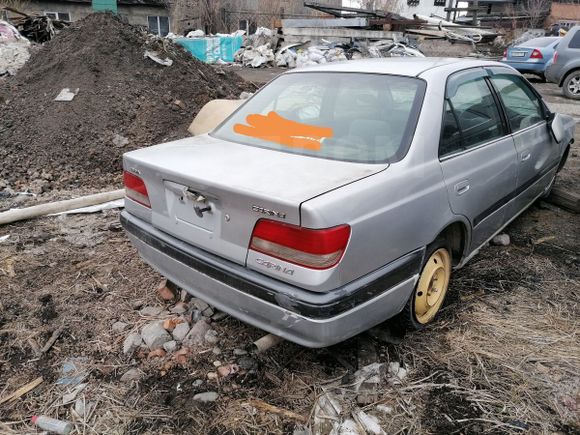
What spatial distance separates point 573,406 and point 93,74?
7.59 m

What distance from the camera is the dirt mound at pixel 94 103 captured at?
6152mm

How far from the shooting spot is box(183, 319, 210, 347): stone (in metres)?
2.83

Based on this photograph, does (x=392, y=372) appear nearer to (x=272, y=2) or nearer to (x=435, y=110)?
(x=435, y=110)

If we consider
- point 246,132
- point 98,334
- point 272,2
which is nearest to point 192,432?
point 98,334

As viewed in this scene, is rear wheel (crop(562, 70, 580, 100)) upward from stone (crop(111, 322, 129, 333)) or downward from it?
upward

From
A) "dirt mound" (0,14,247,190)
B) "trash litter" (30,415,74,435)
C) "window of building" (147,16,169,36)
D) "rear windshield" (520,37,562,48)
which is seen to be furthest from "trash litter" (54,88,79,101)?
"window of building" (147,16,169,36)

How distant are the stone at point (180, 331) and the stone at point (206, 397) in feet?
1.61

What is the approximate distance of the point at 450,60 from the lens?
3289 millimetres

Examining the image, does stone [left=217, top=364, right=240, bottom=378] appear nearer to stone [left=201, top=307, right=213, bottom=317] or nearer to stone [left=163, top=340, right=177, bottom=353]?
stone [left=163, top=340, right=177, bottom=353]

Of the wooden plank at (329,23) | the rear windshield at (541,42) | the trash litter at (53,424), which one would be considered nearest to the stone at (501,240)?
the trash litter at (53,424)

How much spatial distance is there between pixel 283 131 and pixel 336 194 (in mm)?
993

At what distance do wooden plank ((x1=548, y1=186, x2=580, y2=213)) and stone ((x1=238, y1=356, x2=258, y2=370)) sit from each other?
12.7 ft

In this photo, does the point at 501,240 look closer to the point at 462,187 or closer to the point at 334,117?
the point at 462,187

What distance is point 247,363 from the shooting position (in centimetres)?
265
